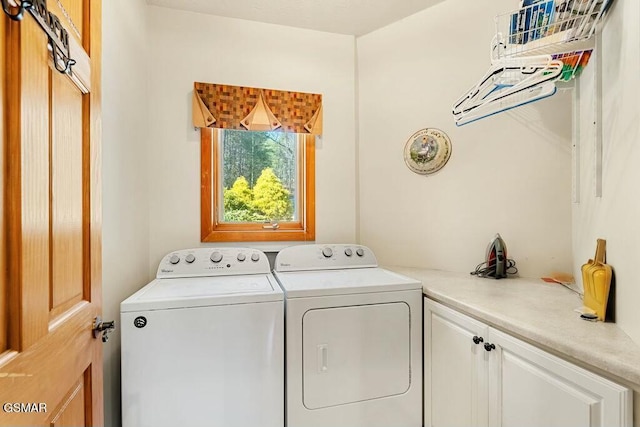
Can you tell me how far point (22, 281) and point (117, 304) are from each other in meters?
1.03

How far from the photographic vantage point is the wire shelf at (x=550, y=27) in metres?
1.19

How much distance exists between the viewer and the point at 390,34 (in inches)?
91.0

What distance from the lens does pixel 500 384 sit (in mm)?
1202

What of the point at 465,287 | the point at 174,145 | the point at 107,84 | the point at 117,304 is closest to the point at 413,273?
the point at 465,287

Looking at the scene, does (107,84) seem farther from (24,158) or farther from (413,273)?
(413,273)

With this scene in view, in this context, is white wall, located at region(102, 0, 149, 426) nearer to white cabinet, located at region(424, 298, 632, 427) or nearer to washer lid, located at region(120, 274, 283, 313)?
washer lid, located at region(120, 274, 283, 313)

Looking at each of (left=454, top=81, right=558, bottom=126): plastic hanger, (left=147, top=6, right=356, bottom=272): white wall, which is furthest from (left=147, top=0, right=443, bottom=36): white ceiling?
(left=454, top=81, right=558, bottom=126): plastic hanger

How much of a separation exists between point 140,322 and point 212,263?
0.62m

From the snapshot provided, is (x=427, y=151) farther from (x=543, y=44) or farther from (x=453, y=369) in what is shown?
(x=453, y=369)

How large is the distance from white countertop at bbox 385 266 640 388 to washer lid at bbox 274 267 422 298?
0.15m

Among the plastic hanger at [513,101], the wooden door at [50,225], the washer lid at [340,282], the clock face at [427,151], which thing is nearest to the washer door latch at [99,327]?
the wooden door at [50,225]

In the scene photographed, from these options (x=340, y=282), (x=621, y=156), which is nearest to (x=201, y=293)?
(x=340, y=282)

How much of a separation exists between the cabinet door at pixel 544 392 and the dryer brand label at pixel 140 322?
4.68 feet

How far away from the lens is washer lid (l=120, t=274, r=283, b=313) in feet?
4.58
